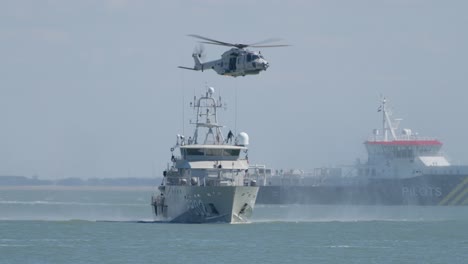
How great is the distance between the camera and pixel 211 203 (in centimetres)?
8238

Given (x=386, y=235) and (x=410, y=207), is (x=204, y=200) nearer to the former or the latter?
(x=386, y=235)

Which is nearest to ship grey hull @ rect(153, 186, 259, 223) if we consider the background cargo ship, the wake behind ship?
the wake behind ship

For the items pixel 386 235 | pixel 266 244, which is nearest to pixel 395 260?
pixel 266 244

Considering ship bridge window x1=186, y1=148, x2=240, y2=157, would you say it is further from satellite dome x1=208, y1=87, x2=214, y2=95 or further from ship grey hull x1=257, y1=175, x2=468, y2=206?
ship grey hull x1=257, y1=175, x2=468, y2=206

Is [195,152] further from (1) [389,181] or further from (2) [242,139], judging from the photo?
(1) [389,181]

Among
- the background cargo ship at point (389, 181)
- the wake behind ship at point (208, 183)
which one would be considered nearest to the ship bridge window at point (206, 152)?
the wake behind ship at point (208, 183)

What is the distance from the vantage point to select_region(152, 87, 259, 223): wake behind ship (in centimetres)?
8212

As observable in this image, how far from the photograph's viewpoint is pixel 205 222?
83.4 metres

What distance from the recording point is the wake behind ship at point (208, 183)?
82125 mm

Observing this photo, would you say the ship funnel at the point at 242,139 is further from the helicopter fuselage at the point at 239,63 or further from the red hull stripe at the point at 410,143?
the red hull stripe at the point at 410,143

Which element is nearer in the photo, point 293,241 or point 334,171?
point 293,241

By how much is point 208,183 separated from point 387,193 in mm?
61682

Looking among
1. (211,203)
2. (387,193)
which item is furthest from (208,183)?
(387,193)

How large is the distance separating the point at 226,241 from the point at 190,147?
13.1m
